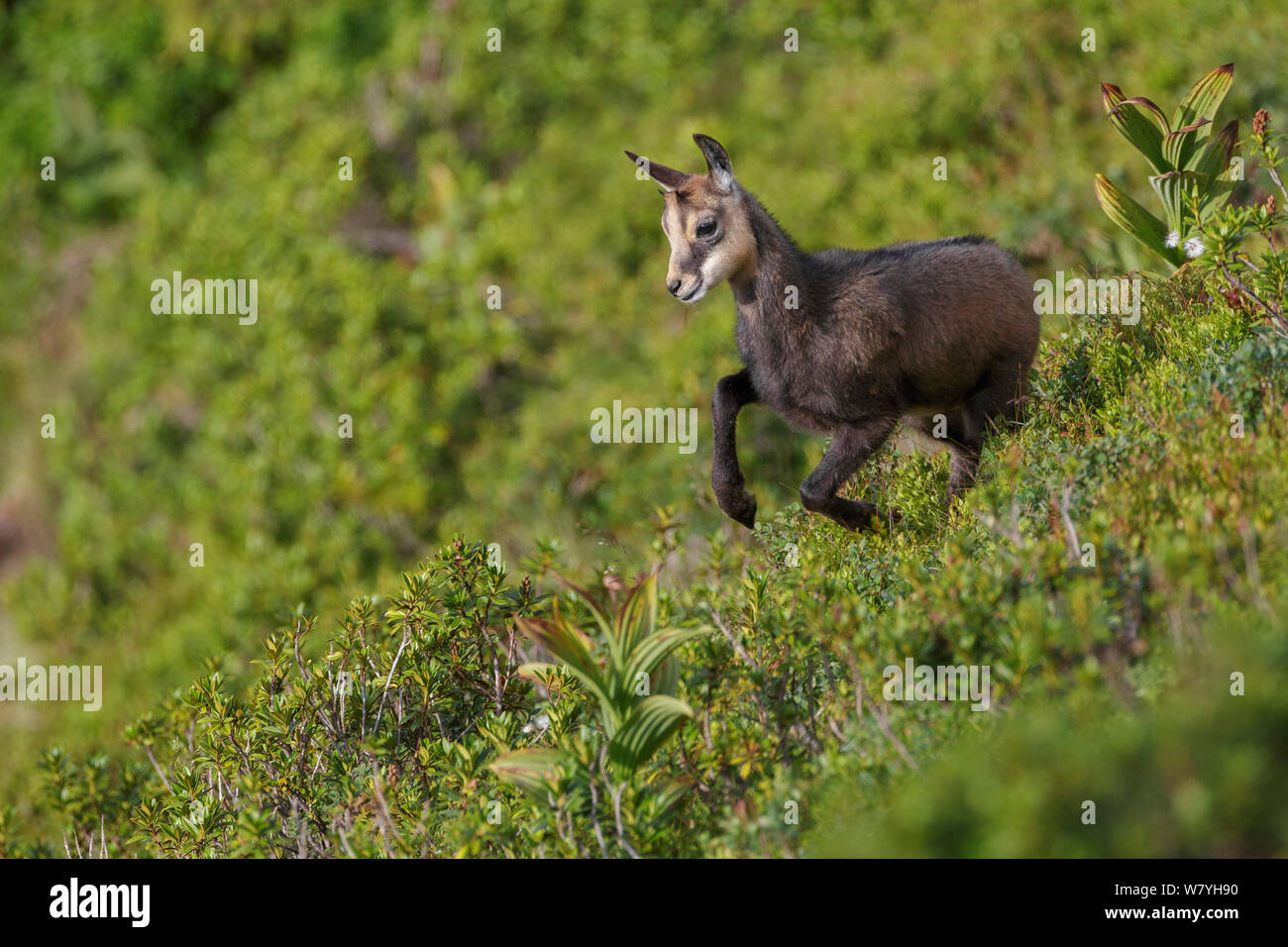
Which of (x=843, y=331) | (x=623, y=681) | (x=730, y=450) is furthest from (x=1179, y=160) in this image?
(x=623, y=681)

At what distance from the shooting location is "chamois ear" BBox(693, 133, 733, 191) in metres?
6.57

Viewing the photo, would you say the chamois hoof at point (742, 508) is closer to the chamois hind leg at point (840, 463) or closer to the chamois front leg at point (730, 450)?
the chamois front leg at point (730, 450)

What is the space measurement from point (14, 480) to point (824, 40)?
42.1 ft

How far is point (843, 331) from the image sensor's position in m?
6.63

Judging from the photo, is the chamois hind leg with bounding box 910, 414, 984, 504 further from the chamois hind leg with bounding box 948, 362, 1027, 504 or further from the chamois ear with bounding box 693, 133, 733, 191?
the chamois ear with bounding box 693, 133, 733, 191

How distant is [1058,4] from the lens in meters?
15.6

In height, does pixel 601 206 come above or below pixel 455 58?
below

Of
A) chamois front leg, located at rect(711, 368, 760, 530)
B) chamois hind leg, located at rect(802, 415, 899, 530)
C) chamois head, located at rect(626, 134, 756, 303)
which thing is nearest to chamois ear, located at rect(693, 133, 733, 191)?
chamois head, located at rect(626, 134, 756, 303)

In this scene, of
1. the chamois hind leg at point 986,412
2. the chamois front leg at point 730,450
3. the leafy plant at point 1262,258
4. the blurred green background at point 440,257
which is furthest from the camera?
the blurred green background at point 440,257

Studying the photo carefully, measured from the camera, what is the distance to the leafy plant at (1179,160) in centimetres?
727

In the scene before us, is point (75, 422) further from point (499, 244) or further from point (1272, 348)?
point (1272, 348)

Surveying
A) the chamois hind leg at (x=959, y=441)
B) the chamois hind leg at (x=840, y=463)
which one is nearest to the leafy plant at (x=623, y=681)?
the chamois hind leg at (x=840, y=463)

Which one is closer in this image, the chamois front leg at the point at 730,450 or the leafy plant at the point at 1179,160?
the chamois front leg at the point at 730,450

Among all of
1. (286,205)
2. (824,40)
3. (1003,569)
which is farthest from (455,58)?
(1003,569)
